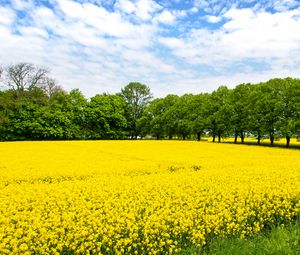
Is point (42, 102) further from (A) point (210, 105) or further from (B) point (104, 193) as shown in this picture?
(B) point (104, 193)

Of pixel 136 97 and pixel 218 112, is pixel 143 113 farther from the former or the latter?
pixel 218 112

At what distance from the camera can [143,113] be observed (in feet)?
238

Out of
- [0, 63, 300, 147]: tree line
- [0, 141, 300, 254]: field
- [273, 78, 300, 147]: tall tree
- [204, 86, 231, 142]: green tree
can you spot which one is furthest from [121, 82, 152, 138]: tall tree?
[0, 141, 300, 254]: field

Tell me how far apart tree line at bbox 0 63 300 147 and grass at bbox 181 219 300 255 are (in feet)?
115

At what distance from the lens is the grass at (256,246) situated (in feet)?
21.1

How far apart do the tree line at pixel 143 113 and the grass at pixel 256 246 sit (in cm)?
3506

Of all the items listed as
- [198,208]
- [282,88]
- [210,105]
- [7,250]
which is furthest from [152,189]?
[210,105]

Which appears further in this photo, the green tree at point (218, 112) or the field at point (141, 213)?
the green tree at point (218, 112)

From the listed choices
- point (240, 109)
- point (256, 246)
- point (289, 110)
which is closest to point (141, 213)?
point (256, 246)

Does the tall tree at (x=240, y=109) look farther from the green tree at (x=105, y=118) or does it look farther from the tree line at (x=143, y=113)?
the green tree at (x=105, y=118)

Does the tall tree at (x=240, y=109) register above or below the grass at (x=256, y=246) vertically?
above

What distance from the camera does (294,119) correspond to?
1628 inches

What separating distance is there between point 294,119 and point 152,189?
35587mm

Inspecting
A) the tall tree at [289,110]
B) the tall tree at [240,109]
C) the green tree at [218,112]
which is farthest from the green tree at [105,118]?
the tall tree at [289,110]
